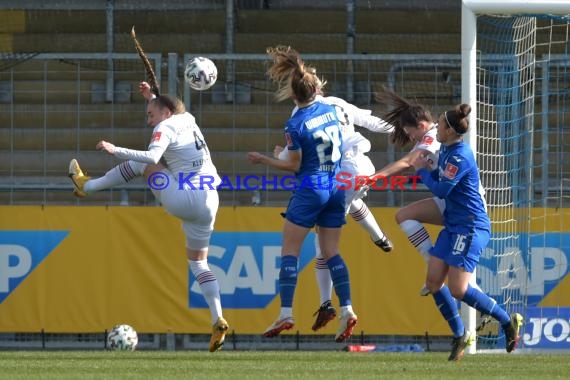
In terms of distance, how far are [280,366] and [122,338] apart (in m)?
3.61

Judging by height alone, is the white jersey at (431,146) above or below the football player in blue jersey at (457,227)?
above

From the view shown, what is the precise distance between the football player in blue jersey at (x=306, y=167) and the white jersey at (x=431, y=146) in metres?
0.76

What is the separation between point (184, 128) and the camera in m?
11.4

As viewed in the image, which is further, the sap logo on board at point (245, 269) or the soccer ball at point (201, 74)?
the sap logo on board at point (245, 269)

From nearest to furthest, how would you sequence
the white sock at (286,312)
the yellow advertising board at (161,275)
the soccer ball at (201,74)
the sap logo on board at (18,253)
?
1. the white sock at (286,312)
2. the soccer ball at (201,74)
3. the yellow advertising board at (161,275)
4. the sap logo on board at (18,253)

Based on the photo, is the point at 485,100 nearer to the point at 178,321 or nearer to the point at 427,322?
the point at 427,322

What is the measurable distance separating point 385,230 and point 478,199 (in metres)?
3.57

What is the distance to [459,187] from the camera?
10562 mm

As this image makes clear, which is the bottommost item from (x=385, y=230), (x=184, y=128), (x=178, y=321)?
(x=178, y=321)

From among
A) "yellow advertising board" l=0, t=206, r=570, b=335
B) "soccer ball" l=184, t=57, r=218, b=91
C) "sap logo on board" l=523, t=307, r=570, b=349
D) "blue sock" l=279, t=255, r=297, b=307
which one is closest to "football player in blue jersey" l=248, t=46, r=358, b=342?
"blue sock" l=279, t=255, r=297, b=307

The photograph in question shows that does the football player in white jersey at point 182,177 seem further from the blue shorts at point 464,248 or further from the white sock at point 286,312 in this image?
the blue shorts at point 464,248

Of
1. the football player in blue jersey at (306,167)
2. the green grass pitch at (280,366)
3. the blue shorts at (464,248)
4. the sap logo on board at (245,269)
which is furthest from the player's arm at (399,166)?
the sap logo on board at (245,269)

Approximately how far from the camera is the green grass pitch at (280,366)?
9.35 metres

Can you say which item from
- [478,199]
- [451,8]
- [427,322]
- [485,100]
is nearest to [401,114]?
[478,199]
